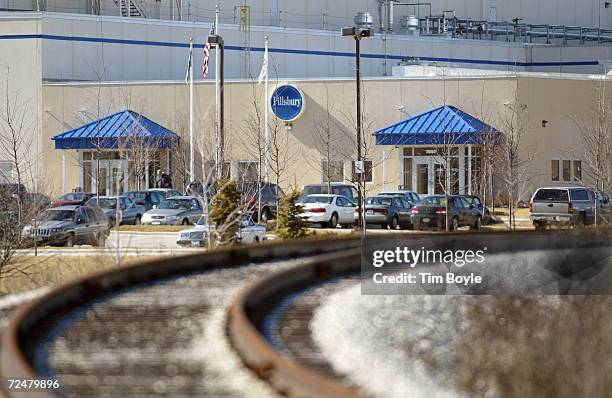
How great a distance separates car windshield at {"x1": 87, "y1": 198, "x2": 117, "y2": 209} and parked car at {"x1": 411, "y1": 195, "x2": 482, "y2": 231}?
11533 millimetres

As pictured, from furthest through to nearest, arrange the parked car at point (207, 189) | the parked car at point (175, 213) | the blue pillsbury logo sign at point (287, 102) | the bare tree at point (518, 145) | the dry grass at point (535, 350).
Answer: the blue pillsbury logo sign at point (287, 102), the bare tree at point (518, 145), the parked car at point (175, 213), the parked car at point (207, 189), the dry grass at point (535, 350)

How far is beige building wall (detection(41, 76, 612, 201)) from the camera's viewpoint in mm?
59719

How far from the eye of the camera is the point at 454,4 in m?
78.4

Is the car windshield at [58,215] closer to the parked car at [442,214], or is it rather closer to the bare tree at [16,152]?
the bare tree at [16,152]

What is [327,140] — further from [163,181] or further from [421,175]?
[163,181]

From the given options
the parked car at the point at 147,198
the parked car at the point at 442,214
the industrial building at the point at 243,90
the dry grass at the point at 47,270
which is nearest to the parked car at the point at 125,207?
the parked car at the point at 147,198

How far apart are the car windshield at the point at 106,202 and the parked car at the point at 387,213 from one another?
920cm

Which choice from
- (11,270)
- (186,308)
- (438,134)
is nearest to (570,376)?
(186,308)

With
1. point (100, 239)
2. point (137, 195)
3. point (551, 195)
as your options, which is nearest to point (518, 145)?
point (551, 195)

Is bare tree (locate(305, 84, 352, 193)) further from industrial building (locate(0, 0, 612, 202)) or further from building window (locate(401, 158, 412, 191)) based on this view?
building window (locate(401, 158, 412, 191))

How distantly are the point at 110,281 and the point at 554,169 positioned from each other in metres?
48.5

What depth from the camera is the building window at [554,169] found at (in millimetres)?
60844

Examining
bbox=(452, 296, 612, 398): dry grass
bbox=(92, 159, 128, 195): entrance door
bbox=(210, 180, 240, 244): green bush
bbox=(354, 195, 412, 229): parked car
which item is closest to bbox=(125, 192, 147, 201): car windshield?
bbox=(354, 195, 412, 229): parked car

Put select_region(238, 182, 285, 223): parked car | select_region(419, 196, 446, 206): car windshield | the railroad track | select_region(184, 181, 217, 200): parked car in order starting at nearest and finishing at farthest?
the railroad track
select_region(184, 181, 217, 200): parked car
select_region(419, 196, 446, 206): car windshield
select_region(238, 182, 285, 223): parked car
